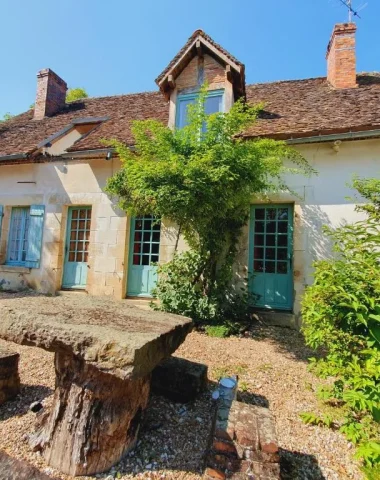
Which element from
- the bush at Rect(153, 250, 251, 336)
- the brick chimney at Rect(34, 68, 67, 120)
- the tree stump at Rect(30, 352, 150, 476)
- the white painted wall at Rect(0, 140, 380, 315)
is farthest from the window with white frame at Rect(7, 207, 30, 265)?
the tree stump at Rect(30, 352, 150, 476)

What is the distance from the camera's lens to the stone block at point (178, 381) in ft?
8.80

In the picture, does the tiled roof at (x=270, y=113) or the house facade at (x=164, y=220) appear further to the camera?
the tiled roof at (x=270, y=113)

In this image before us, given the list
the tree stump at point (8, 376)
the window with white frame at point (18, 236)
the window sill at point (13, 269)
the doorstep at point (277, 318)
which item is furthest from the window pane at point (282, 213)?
the window with white frame at point (18, 236)

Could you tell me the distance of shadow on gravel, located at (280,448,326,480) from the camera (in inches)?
77.2

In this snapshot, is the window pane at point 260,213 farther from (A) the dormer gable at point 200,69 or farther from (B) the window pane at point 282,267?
(A) the dormer gable at point 200,69

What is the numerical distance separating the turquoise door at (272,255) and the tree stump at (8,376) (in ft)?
14.4

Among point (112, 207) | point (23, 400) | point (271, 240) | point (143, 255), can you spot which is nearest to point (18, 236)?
point (112, 207)

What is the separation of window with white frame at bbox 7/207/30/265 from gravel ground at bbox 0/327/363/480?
4868 mm

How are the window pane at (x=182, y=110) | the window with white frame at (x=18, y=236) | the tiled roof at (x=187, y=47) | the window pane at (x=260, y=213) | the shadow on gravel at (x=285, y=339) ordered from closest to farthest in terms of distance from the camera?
the shadow on gravel at (x=285, y=339), the window pane at (x=260, y=213), the tiled roof at (x=187, y=47), the window pane at (x=182, y=110), the window with white frame at (x=18, y=236)

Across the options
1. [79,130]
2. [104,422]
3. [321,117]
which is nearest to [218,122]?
[321,117]

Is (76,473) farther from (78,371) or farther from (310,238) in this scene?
(310,238)

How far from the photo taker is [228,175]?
432 centimetres

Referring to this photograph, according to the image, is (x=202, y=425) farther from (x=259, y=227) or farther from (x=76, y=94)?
(x=76, y=94)

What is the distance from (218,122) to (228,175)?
0.98 meters
